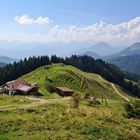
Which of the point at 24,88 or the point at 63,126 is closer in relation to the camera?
the point at 63,126

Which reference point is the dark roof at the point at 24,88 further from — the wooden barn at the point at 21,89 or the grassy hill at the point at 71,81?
the grassy hill at the point at 71,81

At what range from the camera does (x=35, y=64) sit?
616 feet

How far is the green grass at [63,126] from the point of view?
3631 centimetres

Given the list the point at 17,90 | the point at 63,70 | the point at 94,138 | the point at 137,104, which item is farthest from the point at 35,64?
the point at 94,138

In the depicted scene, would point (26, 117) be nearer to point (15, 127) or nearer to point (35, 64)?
point (15, 127)

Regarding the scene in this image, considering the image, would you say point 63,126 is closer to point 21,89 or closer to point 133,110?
point 133,110

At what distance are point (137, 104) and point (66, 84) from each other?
252 feet

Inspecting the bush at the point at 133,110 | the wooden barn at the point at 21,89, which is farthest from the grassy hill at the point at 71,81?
the bush at the point at 133,110

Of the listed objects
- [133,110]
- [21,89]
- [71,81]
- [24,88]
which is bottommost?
[133,110]

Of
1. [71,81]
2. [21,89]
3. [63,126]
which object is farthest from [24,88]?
[63,126]

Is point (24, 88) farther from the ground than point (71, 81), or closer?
closer

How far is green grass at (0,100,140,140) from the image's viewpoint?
1430 inches

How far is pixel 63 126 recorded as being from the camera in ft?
133

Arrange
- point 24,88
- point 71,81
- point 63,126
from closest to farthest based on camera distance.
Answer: point 63,126 → point 24,88 → point 71,81
